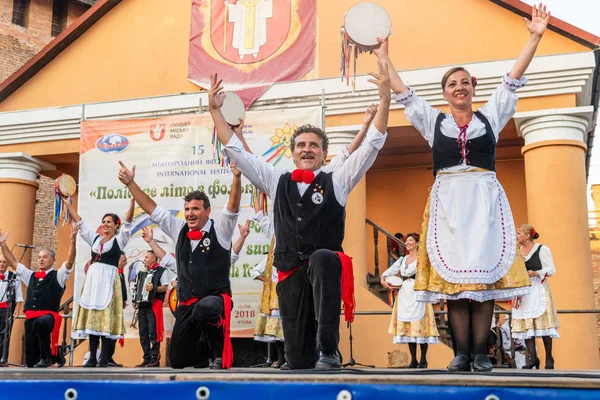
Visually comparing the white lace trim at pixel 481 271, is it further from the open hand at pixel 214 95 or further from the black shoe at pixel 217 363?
the black shoe at pixel 217 363

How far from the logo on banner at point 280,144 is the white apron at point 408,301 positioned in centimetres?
205

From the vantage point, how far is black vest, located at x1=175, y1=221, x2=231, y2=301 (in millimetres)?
5035

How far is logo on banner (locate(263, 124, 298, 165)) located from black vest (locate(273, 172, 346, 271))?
4873mm

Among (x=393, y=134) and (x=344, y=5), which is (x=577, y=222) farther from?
(x=344, y=5)

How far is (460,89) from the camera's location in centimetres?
400

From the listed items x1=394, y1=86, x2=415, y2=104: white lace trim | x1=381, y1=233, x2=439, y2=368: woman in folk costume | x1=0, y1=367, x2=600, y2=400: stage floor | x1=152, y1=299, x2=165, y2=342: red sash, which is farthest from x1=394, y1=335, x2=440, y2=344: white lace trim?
x1=0, y1=367, x2=600, y2=400: stage floor

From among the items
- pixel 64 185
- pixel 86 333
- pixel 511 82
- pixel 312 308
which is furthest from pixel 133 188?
pixel 64 185

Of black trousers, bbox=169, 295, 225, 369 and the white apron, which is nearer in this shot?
black trousers, bbox=169, 295, 225, 369

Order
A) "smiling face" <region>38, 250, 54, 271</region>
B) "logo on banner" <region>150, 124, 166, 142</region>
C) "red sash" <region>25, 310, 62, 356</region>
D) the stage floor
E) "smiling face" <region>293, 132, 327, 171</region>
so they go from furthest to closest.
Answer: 1. "logo on banner" <region>150, 124, 166, 142</region>
2. "smiling face" <region>38, 250, 54, 271</region>
3. "red sash" <region>25, 310, 62, 356</region>
4. "smiling face" <region>293, 132, 327, 171</region>
5. the stage floor

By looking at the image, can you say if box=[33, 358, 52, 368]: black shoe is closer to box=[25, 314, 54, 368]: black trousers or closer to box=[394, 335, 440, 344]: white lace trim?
box=[25, 314, 54, 368]: black trousers

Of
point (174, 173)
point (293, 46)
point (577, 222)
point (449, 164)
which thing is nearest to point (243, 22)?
point (293, 46)

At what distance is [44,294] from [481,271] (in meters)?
5.44

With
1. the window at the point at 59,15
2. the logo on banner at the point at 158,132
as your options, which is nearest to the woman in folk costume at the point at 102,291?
the logo on banner at the point at 158,132

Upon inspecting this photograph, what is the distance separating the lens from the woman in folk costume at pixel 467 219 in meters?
3.82
